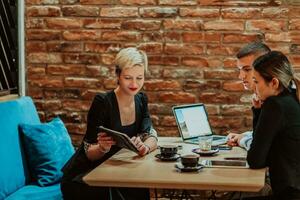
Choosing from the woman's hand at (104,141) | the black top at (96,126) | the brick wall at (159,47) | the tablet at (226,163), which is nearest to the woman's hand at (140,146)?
the woman's hand at (104,141)

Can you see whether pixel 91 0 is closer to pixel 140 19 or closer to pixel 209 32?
pixel 140 19

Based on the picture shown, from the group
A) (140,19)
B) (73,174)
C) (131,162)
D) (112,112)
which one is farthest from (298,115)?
(140,19)

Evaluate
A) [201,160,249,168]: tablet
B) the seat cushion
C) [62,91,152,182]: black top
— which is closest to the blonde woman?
[62,91,152,182]: black top

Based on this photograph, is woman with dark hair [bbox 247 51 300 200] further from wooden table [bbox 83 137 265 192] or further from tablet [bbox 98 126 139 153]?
tablet [bbox 98 126 139 153]

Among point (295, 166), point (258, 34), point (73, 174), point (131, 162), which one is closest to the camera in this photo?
point (295, 166)

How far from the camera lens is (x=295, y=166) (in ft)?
8.02

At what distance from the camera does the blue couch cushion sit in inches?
119

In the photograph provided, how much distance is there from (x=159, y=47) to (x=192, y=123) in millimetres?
858

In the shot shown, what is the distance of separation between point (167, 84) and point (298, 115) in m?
1.64

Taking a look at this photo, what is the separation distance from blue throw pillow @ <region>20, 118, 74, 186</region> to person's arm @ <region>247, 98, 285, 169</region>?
54.6 inches

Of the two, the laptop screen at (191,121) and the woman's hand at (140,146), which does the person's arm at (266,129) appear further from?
the laptop screen at (191,121)

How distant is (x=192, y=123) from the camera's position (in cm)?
338

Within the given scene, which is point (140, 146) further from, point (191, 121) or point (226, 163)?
point (191, 121)

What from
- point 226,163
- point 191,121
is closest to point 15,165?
point 191,121
